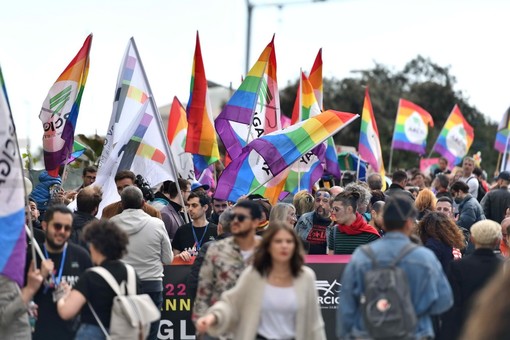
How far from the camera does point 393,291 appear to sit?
7805 millimetres

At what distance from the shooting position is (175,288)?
12484mm

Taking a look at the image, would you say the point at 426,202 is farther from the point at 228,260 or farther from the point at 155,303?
the point at 228,260

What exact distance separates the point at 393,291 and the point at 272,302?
0.81m

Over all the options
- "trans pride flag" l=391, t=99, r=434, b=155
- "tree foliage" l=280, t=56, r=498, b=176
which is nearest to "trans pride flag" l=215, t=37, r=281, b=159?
"trans pride flag" l=391, t=99, r=434, b=155

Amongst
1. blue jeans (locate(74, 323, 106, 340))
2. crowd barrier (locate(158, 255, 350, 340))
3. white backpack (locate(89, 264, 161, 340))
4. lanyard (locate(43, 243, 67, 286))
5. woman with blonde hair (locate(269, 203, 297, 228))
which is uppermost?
woman with blonde hair (locate(269, 203, 297, 228))

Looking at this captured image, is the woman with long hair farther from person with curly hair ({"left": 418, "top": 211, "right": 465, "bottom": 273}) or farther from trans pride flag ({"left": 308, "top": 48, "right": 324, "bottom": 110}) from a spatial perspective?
trans pride flag ({"left": 308, "top": 48, "right": 324, "bottom": 110})

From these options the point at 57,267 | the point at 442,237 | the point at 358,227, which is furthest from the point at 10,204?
the point at 358,227

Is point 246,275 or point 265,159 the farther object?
point 265,159

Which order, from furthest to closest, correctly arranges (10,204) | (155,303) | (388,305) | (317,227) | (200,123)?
1. (200,123)
2. (317,227)
3. (155,303)
4. (10,204)
5. (388,305)

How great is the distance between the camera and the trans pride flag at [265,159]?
14.7m

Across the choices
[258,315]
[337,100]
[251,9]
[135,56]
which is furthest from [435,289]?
[337,100]

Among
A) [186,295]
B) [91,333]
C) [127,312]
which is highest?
[127,312]

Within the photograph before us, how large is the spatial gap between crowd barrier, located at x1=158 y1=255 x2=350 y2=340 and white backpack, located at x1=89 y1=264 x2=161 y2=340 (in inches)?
143

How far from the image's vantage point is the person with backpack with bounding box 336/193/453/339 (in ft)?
25.6
